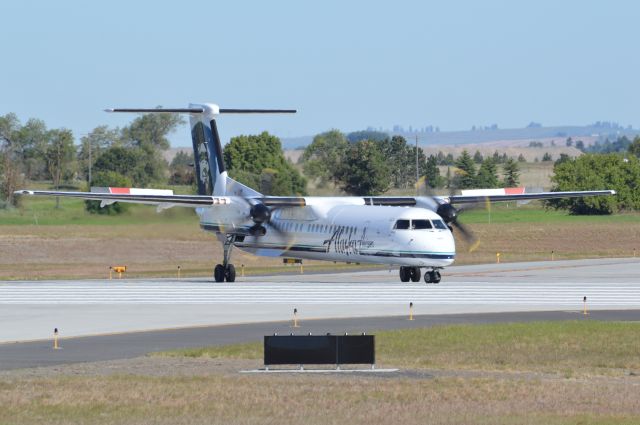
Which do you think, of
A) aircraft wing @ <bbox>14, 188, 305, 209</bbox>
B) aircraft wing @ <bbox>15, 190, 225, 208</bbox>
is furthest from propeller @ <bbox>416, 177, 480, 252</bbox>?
aircraft wing @ <bbox>15, 190, 225, 208</bbox>

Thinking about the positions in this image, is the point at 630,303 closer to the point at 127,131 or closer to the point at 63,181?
the point at 63,181

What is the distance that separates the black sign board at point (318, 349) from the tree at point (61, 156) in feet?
374

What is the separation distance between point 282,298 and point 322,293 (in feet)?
7.82

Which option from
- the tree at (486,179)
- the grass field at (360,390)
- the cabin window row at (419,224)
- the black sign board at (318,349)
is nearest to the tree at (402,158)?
the tree at (486,179)

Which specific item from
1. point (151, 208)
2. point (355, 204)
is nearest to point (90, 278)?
point (151, 208)

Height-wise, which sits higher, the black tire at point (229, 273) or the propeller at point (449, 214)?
the propeller at point (449, 214)

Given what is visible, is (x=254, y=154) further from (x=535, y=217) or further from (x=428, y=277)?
(x=428, y=277)

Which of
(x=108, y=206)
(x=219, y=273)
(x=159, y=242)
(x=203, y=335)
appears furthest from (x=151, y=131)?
(x=203, y=335)

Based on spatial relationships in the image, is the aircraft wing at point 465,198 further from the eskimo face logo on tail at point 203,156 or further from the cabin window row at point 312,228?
the eskimo face logo on tail at point 203,156

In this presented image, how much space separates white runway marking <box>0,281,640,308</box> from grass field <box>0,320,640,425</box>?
11.4 m

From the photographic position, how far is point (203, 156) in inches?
2116

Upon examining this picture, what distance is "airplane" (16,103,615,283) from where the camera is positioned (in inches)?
1799

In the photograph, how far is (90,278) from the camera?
55281 mm

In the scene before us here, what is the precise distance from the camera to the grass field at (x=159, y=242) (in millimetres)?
57469
